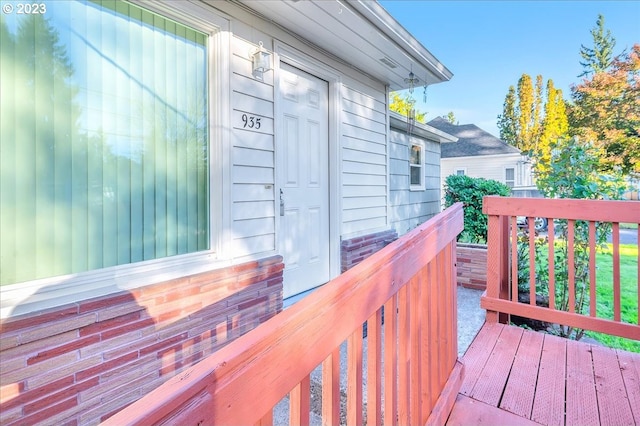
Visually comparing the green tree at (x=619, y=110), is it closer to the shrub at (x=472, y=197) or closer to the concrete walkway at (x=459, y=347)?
the shrub at (x=472, y=197)

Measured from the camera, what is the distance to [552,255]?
2.27 m

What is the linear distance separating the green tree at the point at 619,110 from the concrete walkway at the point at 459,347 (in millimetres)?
12413

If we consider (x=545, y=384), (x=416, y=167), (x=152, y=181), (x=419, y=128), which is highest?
(x=419, y=128)

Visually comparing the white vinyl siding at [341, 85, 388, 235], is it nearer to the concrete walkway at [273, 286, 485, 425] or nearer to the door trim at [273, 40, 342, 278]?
the door trim at [273, 40, 342, 278]

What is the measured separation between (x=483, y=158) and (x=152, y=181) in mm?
15434

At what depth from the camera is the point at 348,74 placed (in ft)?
12.3

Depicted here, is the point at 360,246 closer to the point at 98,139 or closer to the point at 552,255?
the point at 552,255

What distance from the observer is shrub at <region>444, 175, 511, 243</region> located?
20.1 ft

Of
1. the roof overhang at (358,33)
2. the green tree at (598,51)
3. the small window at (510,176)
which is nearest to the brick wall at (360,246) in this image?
the roof overhang at (358,33)

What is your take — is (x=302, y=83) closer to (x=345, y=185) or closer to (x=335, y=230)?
(x=345, y=185)

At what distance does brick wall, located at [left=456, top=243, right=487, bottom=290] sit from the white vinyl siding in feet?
3.66

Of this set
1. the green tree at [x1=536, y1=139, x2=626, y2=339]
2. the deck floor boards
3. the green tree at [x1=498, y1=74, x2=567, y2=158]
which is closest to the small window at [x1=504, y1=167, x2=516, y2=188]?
the green tree at [x1=498, y1=74, x2=567, y2=158]

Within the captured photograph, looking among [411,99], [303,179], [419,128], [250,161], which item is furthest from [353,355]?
[419,128]

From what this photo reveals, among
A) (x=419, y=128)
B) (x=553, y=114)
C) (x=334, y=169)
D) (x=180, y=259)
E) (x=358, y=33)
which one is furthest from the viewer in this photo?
(x=553, y=114)
